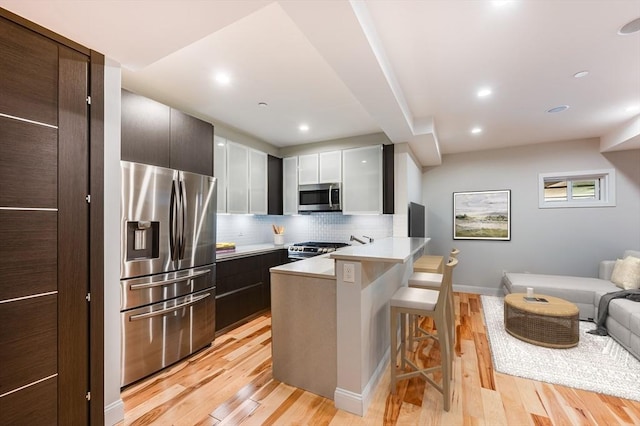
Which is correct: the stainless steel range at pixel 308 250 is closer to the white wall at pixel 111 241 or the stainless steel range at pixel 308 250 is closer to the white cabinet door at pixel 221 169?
the white cabinet door at pixel 221 169

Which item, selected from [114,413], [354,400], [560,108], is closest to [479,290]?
[560,108]

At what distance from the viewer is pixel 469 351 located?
2857 millimetres

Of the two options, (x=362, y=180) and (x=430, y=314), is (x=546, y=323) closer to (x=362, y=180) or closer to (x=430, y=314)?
(x=430, y=314)

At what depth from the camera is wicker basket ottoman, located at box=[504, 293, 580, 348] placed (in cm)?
291

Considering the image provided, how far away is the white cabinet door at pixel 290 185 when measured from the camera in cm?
476

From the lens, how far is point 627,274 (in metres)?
3.56

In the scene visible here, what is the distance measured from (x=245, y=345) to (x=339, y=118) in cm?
294

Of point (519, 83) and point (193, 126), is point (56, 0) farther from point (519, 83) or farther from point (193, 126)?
point (519, 83)

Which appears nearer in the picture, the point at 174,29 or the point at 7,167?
the point at 7,167

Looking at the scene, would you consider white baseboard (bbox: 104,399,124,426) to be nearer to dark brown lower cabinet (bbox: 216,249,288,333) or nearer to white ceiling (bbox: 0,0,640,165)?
dark brown lower cabinet (bbox: 216,249,288,333)

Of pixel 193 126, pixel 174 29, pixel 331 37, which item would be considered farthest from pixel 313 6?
pixel 193 126

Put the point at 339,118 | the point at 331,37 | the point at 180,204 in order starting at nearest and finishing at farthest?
the point at 331,37, the point at 180,204, the point at 339,118

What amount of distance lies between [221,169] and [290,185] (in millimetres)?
1395

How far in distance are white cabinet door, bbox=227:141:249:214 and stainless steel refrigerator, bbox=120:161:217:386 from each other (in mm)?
920
